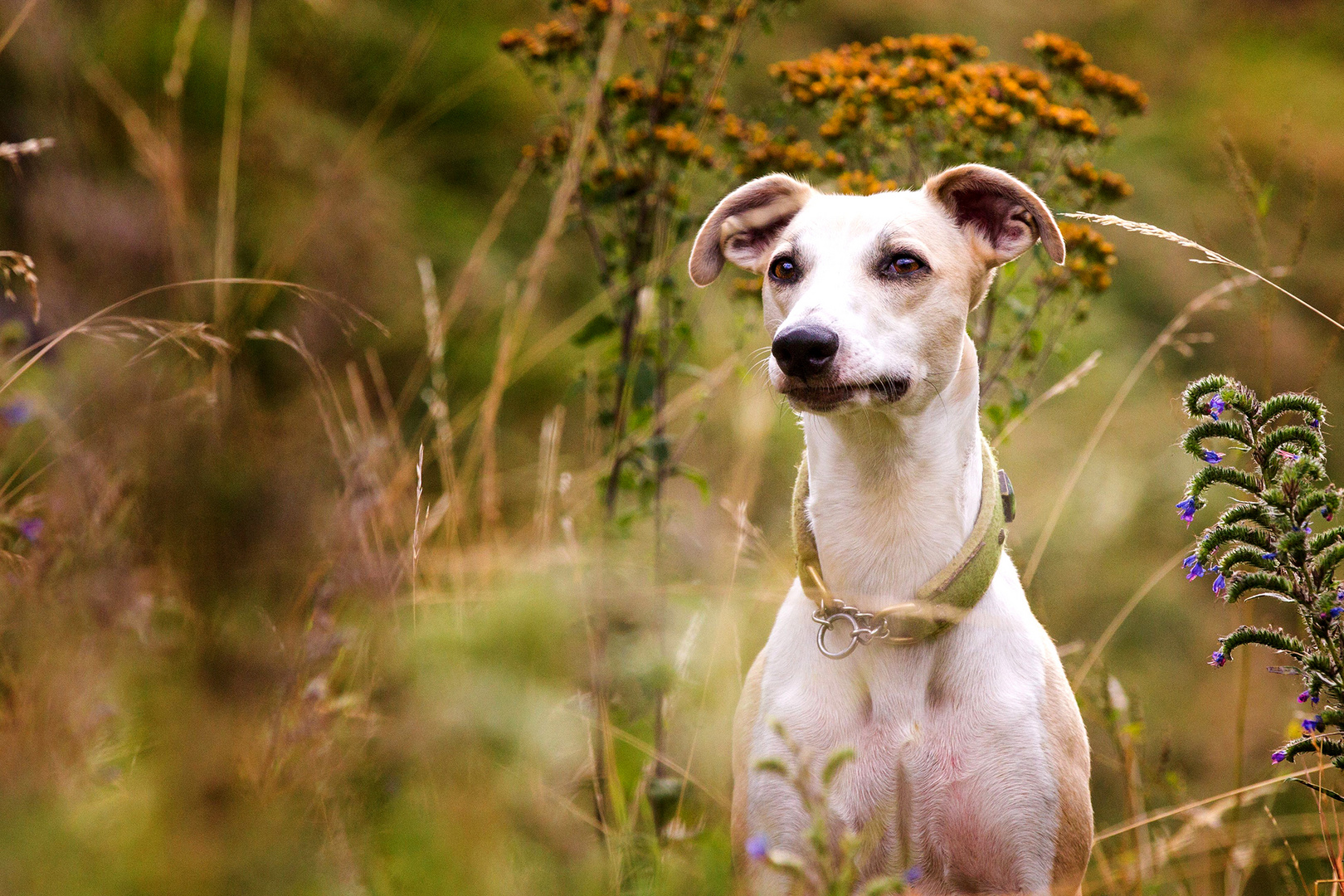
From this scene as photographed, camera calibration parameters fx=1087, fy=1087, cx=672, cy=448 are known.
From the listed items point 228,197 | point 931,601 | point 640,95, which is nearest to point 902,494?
point 931,601

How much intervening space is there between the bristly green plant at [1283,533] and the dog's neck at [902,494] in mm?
768

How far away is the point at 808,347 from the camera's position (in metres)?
2.29

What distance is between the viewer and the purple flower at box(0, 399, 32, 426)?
7.20 feet

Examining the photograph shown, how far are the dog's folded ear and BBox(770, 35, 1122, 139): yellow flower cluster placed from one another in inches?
22.2

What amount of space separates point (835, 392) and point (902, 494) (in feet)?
1.24

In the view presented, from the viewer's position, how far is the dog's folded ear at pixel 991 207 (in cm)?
267

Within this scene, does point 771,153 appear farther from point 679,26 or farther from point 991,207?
point 991,207

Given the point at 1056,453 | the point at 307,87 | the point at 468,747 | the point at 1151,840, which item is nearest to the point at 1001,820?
the point at 468,747

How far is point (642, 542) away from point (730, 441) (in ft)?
5.35

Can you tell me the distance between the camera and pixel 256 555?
1172 millimetres

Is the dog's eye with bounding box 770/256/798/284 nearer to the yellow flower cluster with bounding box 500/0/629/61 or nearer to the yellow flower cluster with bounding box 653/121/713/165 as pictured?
the yellow flower cluster with bounding box 653/121/713/165

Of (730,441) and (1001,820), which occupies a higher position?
(1001,820)

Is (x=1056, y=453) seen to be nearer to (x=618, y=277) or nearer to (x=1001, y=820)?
(x=618, y=277)

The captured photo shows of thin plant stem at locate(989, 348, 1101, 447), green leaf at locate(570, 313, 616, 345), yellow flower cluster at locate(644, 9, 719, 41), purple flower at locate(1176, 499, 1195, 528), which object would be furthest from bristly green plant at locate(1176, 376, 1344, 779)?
yellow flower cluster at locate(644, 9, 719, 41)
